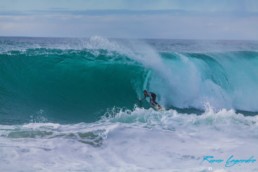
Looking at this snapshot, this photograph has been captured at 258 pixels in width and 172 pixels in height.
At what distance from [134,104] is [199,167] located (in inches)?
234

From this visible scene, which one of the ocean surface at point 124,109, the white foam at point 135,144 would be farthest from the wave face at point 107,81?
the white foam at point 135,144

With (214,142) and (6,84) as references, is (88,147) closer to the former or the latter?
(214,142)

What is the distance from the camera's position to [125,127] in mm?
8219

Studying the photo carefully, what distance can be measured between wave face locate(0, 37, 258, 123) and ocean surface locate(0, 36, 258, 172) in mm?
36

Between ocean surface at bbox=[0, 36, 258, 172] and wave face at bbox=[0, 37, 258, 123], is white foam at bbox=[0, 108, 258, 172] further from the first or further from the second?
wave face at bbox=[0, 37, 258, 123]

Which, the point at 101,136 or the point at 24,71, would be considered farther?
the point at 24,71

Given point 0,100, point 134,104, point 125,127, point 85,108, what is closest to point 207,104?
point 134,104

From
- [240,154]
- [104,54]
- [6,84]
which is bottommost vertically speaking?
[240,154]

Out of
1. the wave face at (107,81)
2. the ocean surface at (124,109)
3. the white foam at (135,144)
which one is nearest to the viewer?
the white foam at (135,144)

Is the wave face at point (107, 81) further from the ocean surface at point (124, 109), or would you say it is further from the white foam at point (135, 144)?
the white foam at point (135, 144)

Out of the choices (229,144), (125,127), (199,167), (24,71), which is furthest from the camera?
(24,71)

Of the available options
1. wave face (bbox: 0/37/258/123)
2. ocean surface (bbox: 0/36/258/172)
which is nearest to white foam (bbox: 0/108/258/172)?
ocean surface (bbox: 0/36/258/172)

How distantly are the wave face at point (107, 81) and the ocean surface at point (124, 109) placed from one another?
4 cm

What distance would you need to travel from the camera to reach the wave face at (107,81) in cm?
1175
